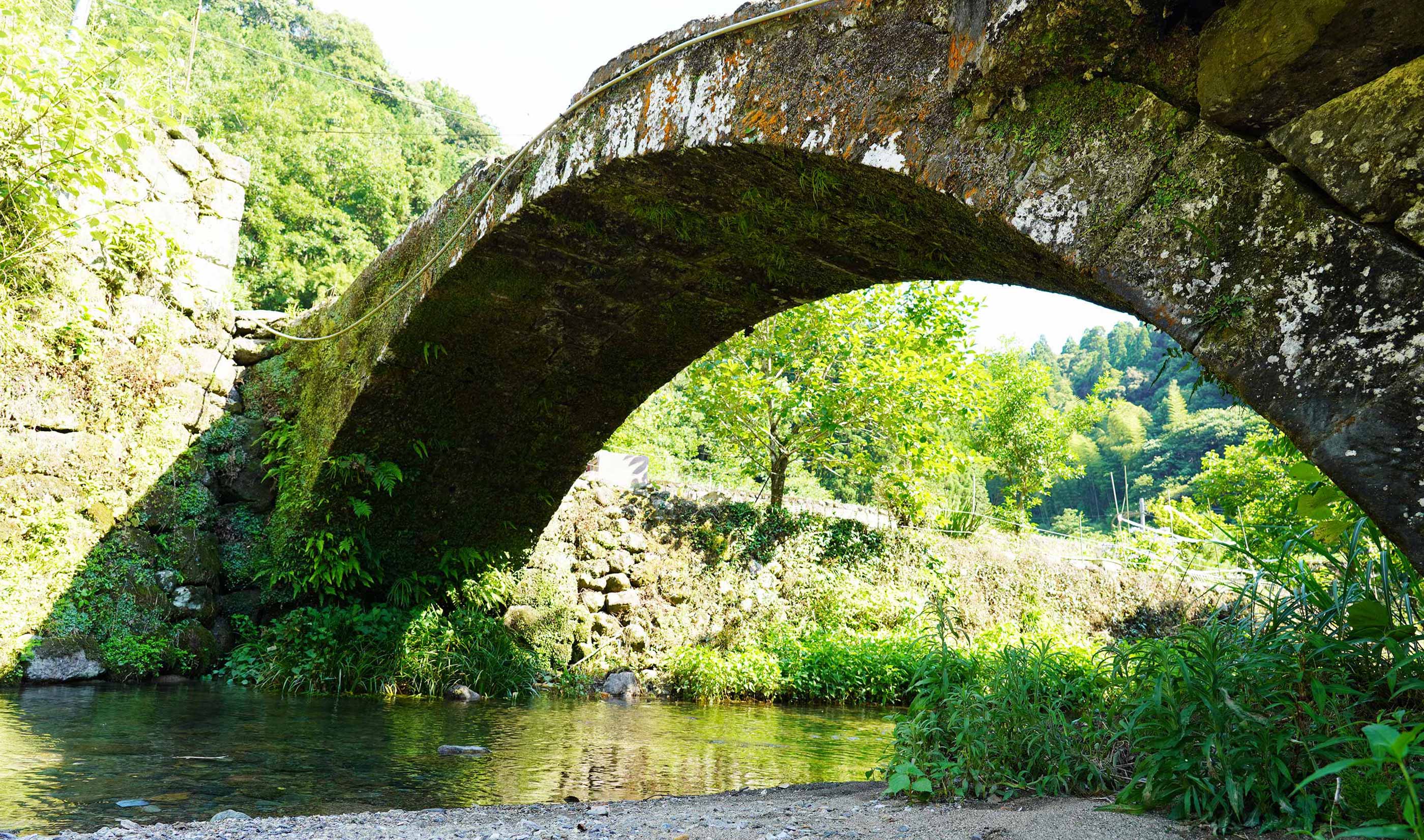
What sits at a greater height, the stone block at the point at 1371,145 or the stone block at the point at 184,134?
the stone block at the point at 184,134

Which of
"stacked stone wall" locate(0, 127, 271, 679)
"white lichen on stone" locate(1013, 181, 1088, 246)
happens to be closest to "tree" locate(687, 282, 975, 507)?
"stacked stone wall" locate(0, 127, 271, 679)

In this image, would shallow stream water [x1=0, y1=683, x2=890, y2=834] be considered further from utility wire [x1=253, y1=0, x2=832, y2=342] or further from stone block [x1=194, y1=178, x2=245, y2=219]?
stone block [x1=194, y1=178, x2=245, y2=219]

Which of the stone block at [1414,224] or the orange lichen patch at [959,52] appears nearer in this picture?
the stone block at [1414,224]

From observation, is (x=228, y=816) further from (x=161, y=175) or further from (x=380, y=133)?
(x=380, y=133)

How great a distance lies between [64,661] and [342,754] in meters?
3.16

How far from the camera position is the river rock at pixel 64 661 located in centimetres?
596

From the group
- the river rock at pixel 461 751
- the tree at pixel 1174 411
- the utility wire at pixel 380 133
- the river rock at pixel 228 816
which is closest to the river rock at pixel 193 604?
the river rock at pixel 461 751

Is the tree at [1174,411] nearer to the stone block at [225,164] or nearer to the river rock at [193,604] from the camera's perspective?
the stone block at [225,164]

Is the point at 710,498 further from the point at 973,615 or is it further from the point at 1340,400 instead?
the point at 1340,400

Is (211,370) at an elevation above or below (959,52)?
above

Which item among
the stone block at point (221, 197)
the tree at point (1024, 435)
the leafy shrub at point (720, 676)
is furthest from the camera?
the tree at point (1024, 435)

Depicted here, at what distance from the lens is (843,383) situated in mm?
11133

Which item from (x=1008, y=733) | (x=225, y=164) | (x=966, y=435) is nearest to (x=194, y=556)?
(x=225, y=164)

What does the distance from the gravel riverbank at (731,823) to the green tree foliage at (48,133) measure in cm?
481
